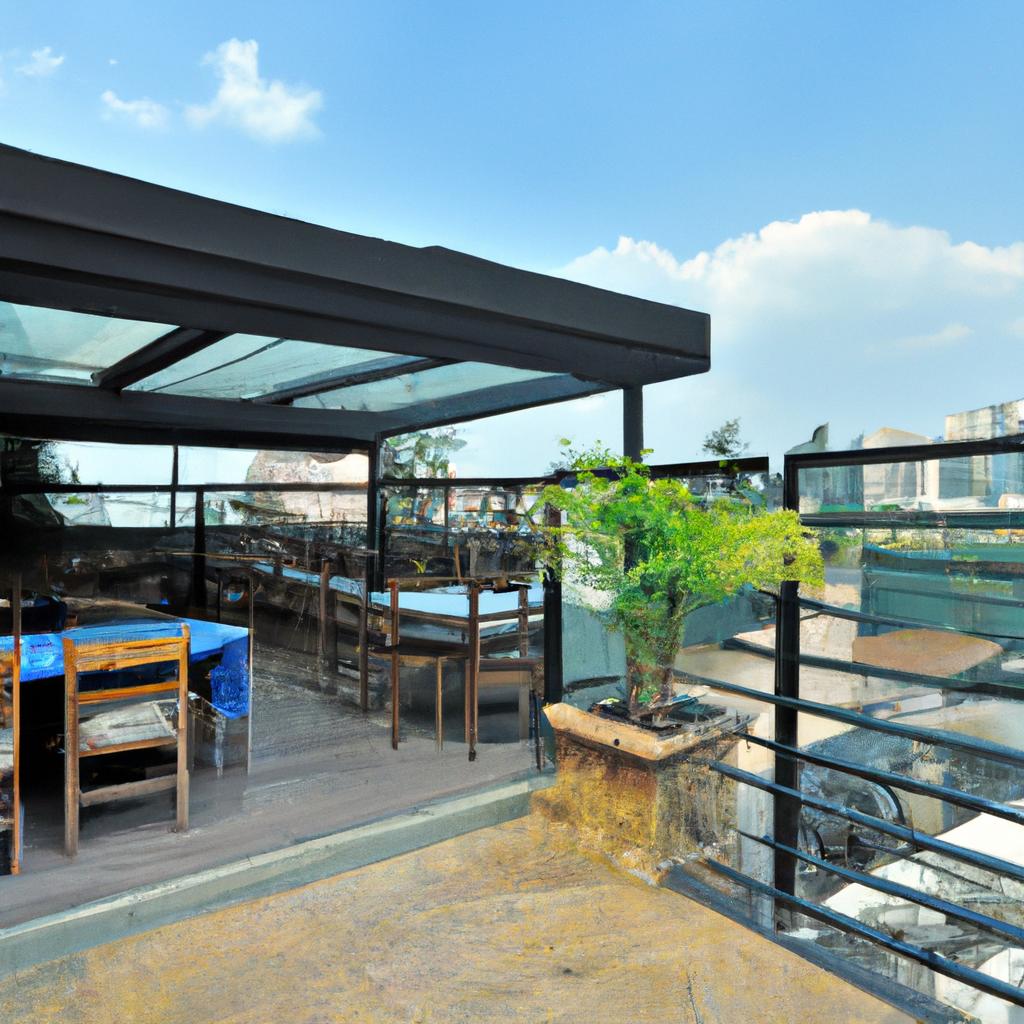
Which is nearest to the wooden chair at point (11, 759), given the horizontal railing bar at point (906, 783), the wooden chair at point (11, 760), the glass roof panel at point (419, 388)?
the wooden chair at point (11, 760)

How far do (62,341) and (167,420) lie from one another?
1.28 metres

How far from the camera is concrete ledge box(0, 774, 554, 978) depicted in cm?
193

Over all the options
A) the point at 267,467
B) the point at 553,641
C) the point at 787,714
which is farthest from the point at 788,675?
the point at 267,467

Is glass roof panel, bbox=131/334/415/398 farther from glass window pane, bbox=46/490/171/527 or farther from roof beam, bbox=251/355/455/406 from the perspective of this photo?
glass window pane, bbox=46/490/171/527

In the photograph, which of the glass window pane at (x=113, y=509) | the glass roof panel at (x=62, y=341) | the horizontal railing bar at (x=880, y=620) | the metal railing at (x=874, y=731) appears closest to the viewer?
the metal railing at (x=874, y=731)

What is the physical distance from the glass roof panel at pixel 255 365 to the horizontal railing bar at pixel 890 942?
216 centimetres

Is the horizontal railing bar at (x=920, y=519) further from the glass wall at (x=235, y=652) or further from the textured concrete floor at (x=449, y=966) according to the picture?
the glass wall at (x=235, y=652)

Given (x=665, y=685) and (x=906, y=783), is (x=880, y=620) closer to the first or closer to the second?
(x=906, y=783)

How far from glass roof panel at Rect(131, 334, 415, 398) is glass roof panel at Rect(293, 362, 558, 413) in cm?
25

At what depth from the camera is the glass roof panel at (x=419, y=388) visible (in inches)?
130

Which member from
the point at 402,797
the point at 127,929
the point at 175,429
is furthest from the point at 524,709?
the point at 175,429

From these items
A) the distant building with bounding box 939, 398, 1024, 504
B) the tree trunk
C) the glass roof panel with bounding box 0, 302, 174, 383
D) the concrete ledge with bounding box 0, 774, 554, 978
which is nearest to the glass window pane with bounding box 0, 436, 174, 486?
the glass roof panel with bounding box 0, 302, 174, 383

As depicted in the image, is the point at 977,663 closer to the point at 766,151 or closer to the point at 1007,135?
the point at 766,151

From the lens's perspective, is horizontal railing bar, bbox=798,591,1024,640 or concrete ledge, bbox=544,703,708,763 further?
concrete ledge, bbox=544,703,708,763
